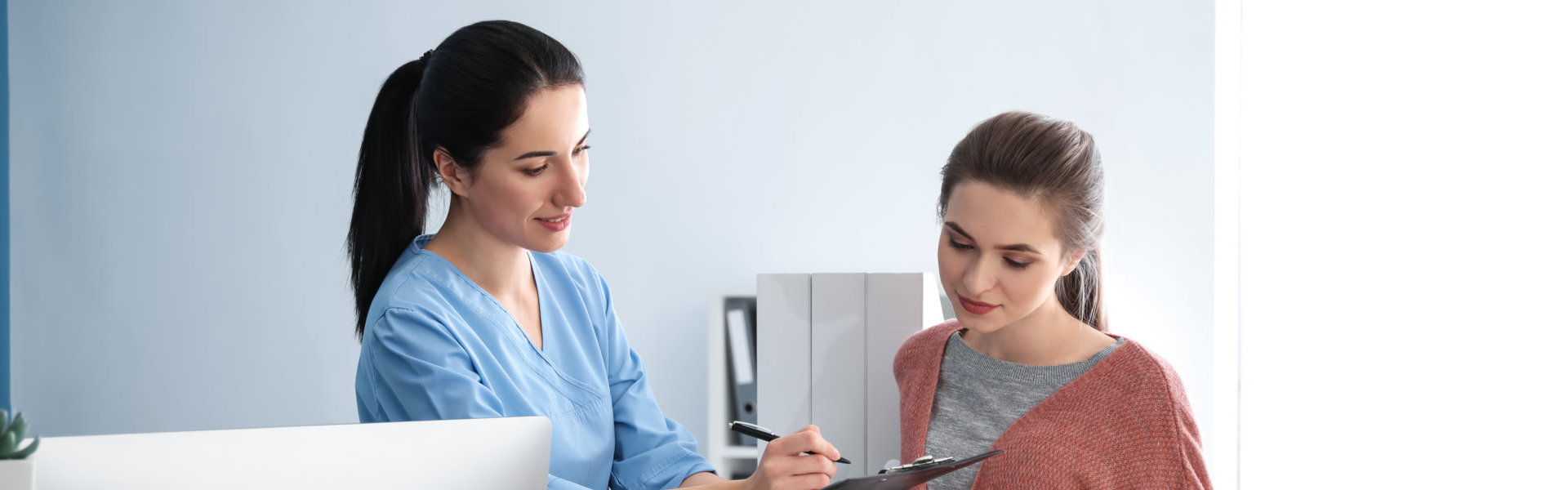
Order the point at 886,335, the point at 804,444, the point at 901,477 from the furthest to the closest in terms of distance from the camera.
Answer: the point at 886,335
the point at 804,444
the point at 901,477

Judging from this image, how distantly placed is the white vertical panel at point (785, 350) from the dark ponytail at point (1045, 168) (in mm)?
269

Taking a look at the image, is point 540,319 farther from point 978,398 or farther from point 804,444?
point 978,398

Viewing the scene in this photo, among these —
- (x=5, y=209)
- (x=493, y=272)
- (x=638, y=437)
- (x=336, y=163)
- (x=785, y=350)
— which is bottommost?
(x=638, y=437)

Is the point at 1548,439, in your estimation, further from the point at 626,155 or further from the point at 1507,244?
the point at 626,155

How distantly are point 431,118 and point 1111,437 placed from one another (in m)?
0.88

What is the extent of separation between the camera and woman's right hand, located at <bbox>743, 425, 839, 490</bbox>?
0.96 metres

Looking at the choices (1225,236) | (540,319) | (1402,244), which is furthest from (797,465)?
(1225,236)

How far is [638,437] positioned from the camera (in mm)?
1275

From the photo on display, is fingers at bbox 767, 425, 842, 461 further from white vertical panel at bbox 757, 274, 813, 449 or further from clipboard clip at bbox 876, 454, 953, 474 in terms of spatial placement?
white vertical panel at bbox 757, 274, 813, 449

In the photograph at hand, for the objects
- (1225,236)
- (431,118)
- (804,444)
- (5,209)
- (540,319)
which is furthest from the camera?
(5,209)

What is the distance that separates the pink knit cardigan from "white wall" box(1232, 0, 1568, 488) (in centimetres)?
129

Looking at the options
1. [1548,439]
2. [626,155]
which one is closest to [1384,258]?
[1548,439]

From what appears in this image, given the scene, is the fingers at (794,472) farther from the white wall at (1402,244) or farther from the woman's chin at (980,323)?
the white wall at (1402,244)

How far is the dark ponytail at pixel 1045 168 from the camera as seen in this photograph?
1.13 metres
